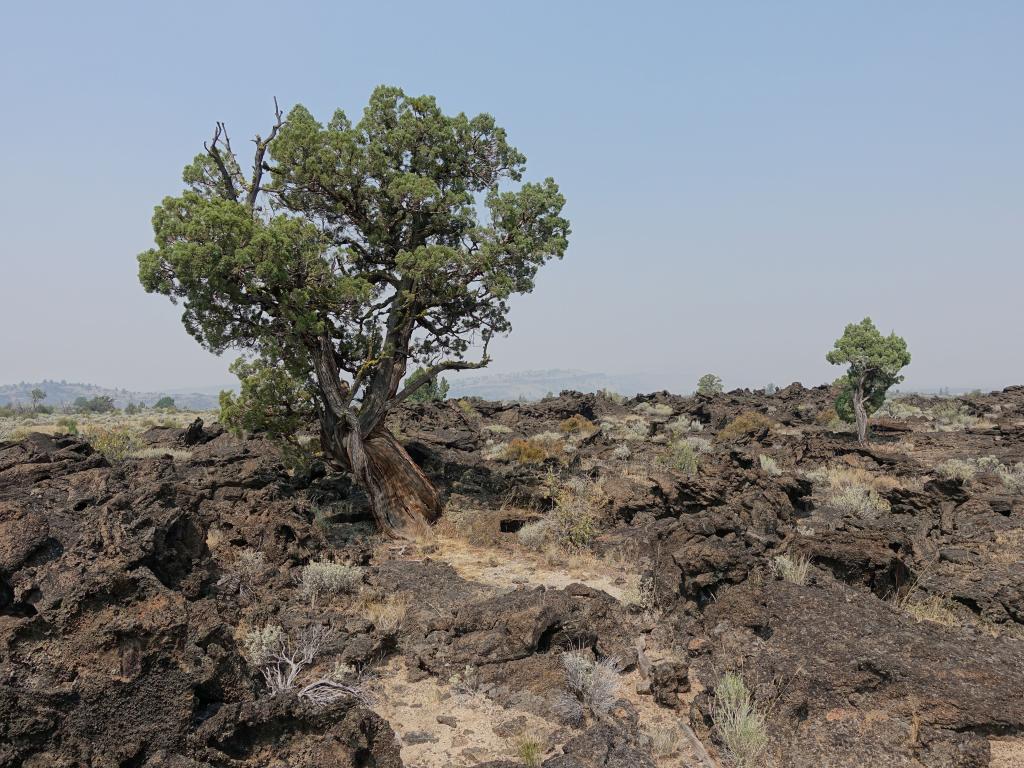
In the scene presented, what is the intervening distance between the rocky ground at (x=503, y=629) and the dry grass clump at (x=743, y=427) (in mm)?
12729

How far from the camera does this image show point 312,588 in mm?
8867

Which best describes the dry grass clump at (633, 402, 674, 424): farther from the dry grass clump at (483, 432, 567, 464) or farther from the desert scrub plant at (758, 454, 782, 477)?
the desert scrub plant at (758, 454, 782, 477)

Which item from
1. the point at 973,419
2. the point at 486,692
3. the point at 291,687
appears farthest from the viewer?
the point at 973,419

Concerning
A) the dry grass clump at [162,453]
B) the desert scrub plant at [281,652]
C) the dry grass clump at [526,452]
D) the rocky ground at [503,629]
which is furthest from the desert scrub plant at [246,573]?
the dry grass clump at [526,452]

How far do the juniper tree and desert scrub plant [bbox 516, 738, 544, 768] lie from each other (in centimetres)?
808

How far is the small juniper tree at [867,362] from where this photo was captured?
87.8ft

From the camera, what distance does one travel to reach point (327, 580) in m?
9.05

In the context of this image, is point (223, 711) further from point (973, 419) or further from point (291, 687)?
point (973, 419)

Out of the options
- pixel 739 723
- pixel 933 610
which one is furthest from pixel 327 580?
pixel 933 610

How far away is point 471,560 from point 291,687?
5.85m

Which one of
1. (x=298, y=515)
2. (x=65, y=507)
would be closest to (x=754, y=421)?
(x=298, y=515)

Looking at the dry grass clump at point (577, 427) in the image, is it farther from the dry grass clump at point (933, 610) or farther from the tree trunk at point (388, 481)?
the dry grass clump at point (933, 610)

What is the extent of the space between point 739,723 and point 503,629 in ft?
9.43

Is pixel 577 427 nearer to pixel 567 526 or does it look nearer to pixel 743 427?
pixel 743 427
